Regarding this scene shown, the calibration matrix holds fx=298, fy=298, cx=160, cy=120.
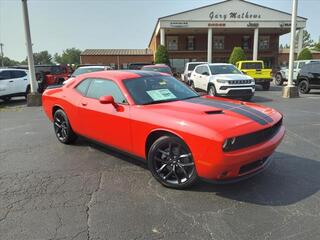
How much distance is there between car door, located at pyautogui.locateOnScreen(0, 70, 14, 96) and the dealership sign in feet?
89.3

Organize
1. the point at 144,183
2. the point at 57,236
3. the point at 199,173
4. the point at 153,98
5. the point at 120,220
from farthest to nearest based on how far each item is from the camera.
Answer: the point at 153,98 < the point at 144,183 < the point at 199,173 < the point at 120,220 < the point at 57,236

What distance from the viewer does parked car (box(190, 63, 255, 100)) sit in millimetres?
11703

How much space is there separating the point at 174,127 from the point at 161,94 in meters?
1.12

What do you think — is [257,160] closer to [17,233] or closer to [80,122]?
[17,233]

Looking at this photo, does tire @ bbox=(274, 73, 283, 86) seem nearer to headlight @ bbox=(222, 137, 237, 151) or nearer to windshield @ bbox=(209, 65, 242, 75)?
windshield @ bbox=(209, 65, 242, 75)

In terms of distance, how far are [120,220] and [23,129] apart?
576 centimetres

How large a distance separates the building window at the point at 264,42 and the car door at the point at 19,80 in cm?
3546

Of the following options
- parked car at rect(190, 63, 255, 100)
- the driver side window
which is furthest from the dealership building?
the driver side window

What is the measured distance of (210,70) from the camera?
43.2ft

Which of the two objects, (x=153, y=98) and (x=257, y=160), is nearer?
(x=257, y=160)

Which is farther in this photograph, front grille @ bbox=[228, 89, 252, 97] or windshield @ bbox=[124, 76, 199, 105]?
front grille @ bbox=[228, 89, 252, 97]

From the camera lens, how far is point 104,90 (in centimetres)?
497

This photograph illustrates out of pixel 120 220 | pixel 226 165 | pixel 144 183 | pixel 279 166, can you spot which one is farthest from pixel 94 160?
pixel 279 166

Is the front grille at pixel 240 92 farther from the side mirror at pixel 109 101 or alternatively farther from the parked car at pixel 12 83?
the parked car at pixel 12 83
